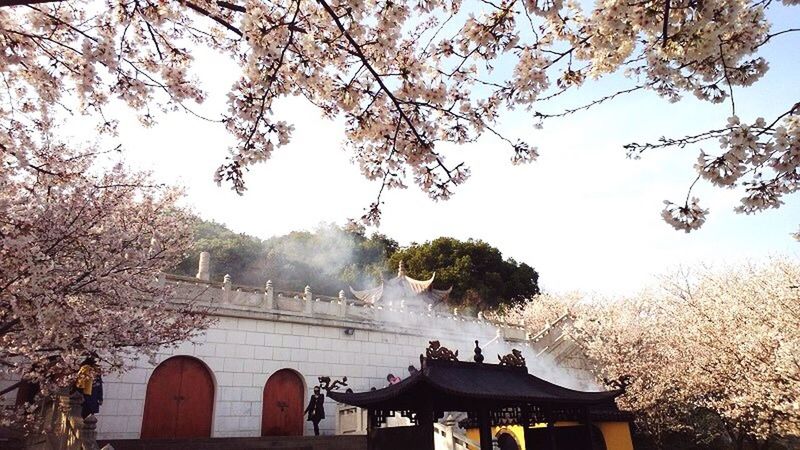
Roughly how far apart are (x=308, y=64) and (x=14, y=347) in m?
7.86

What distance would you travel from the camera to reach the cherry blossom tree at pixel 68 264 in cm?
660

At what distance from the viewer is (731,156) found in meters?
3.58

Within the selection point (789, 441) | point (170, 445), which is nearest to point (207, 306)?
point (170, 445)

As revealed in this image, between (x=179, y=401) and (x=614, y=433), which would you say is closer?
(x=614, y=433)

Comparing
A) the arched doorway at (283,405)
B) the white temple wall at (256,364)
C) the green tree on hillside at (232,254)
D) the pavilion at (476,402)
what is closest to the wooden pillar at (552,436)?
the pavilion at (476,402)

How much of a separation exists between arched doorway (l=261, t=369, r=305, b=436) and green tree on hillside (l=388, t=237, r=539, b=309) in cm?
2139

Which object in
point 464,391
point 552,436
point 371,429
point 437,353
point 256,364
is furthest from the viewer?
point 256,364

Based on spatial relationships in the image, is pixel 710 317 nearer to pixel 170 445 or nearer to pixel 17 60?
pixel 170 445

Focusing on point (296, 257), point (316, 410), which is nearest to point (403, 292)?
point (296, 257)

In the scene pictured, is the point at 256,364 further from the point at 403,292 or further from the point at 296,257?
the point at 296,257

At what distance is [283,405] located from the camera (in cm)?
1702

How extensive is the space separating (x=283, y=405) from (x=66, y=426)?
9016 mm

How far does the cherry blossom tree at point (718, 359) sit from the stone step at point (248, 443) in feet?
34.9

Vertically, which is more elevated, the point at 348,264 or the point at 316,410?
the point at 348,264
